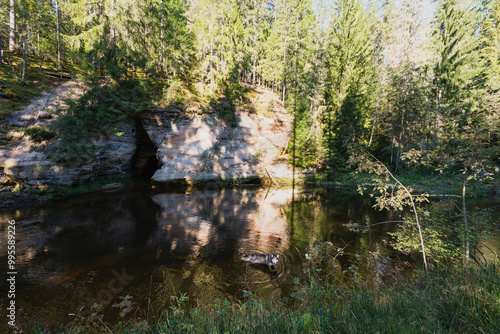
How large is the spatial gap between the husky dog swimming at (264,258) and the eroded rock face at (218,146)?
16.1 meters

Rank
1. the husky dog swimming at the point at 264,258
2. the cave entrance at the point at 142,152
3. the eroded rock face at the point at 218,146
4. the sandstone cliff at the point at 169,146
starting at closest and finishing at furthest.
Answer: the husky dog swimming at the point at 264,258
the sandstone cliff at the point at 169,146
the eroded rock face at the point at 218,146
the cave entrance at the point at 142,152

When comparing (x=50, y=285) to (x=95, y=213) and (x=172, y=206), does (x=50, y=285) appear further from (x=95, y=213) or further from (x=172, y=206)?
(x=172, y=206)

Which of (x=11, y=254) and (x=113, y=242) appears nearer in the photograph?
(x=11, y=254)

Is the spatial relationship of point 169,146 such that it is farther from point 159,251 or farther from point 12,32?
point 12,32

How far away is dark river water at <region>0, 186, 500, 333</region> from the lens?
5.91 meters

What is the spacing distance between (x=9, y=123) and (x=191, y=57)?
2243 cm

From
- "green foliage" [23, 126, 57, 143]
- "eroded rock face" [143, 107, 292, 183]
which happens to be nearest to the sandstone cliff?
"eroded rock face" [143, 107, 292, 183]

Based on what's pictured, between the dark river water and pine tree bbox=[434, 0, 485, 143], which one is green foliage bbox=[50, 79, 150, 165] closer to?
the dark river water

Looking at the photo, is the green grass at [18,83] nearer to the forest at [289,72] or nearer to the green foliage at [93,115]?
the forest at [289,72]

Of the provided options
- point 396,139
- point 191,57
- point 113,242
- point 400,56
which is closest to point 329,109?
point 396,139

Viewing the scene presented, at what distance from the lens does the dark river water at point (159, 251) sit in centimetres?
591

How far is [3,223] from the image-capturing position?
34.4ft

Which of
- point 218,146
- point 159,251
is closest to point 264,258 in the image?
point 159,251

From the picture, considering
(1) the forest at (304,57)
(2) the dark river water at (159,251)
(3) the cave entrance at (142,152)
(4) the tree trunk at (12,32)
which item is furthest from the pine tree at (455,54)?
(4) the tree trunk at (12,32)
